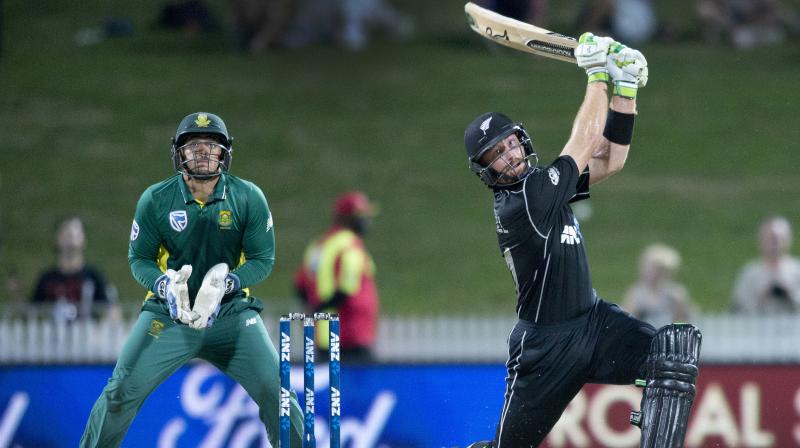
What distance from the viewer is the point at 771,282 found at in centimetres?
1157

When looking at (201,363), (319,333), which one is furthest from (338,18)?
(201,363)

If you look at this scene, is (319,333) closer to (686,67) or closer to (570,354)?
(570,354)

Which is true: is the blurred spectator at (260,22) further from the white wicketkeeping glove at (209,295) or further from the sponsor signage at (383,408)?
the white wicketkeeping glove at (209,295)

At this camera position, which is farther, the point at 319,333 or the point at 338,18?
the point at 338,18

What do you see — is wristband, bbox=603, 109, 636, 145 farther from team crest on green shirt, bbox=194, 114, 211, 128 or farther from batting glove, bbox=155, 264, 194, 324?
batting glove, bbox=155, 264, 194, 324

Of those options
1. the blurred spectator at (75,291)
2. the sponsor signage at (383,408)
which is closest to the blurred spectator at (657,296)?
the sponsor signage at (383,408)

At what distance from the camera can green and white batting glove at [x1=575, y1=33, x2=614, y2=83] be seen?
6691 millimetres

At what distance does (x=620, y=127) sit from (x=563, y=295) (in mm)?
865

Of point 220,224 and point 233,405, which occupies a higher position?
point 220,224

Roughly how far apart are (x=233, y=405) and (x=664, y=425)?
12.1 ft

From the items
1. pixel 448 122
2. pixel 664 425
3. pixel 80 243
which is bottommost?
pixel 664 425

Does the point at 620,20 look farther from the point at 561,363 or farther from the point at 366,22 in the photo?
the point at 561,363

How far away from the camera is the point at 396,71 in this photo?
21594mm

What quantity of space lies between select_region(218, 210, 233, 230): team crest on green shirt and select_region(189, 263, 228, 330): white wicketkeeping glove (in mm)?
218
